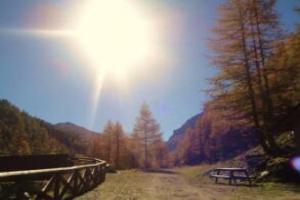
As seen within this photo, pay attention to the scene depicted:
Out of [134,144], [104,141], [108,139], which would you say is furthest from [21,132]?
[134,144]

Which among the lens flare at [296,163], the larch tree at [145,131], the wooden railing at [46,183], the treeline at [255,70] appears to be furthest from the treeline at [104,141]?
the wooden railing at [46,183]

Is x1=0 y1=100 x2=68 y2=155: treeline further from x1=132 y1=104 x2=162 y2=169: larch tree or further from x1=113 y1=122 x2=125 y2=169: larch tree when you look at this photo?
x1=132 y1=104 x2=162 y2=169: larch tree

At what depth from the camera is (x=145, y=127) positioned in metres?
60.5

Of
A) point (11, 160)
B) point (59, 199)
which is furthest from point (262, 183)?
point (11, 160)

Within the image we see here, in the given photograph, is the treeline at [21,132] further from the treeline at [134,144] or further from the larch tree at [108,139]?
the larch tree at [108,139]

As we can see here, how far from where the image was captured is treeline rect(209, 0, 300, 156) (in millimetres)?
25922

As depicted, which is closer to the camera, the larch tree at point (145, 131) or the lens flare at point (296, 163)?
the lens flare at point (296, 163)

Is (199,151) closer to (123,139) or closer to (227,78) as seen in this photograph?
(123,139)

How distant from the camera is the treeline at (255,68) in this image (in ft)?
85.0

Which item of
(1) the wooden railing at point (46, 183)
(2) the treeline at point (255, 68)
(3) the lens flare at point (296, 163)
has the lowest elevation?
(1) the wooden railing at point (46, 183)

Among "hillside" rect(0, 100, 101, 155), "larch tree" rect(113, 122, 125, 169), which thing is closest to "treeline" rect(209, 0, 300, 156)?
"larch tree" rect(113, 122, 125, 169)

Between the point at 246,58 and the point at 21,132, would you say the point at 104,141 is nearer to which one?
the point at 246,58

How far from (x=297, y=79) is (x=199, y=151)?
87721 mm

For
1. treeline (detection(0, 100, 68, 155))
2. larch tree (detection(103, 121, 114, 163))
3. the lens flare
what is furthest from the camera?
treeline (detection(0, 100, 68, 155))
